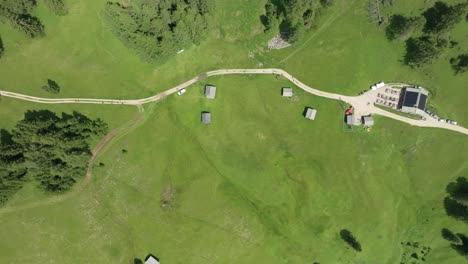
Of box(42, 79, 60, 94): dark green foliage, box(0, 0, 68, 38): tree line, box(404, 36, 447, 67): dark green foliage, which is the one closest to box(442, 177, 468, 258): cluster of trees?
box(404, 36, 447, 67): dark green foliage

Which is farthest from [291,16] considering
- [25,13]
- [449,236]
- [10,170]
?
[10,170]

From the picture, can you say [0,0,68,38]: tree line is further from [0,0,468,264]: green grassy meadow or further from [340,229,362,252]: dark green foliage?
[340,229,362,252]: dark green foliage

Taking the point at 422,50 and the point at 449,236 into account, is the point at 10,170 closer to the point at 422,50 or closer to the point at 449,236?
the point at 422,50

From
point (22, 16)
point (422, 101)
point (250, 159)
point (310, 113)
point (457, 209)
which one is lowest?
point (457, 209)

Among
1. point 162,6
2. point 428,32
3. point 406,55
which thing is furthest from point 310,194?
point 162,6

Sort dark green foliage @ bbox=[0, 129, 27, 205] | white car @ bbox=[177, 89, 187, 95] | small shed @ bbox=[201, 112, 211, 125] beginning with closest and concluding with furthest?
dark green foliage @ bbox=[0, 129, 27, 205] < small shed @ bbox=[201, 112, 211, 125] < white car @ bbox=[177, 89, 187, 95]

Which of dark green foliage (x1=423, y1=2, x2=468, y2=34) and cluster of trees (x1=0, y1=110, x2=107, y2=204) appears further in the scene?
cluster of trees (x1=0, y1=110, x2=107, y2=204)

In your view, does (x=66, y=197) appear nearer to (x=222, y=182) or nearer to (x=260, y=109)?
(x=222, y=182)
